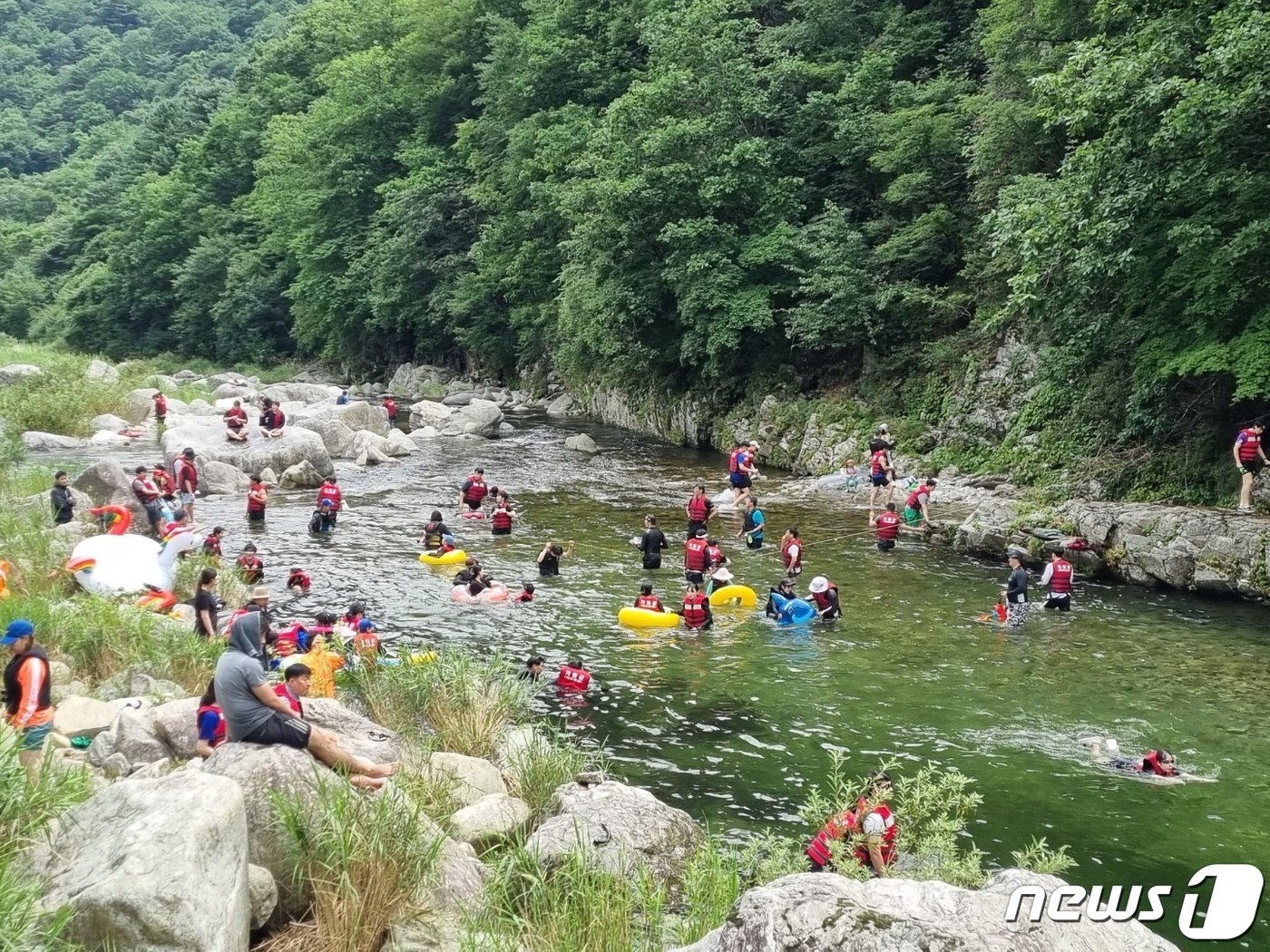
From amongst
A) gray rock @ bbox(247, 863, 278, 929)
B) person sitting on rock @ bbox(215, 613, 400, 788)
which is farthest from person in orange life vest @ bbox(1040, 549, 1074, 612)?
gray rock @ bbox(247, 863, 278, 929)

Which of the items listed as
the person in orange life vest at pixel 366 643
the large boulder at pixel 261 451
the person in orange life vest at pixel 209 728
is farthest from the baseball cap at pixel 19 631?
the large boulder at pixel 261 451

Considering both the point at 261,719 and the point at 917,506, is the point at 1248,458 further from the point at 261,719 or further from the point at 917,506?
the point at 261,719

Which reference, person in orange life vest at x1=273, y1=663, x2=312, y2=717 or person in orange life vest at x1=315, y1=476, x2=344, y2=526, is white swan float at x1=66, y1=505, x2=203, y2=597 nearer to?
person in orange life vest at x1=315, y1=476, x2=344, y2=526

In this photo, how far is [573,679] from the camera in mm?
12523

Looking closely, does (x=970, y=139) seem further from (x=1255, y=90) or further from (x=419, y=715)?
(x=419, y=715)

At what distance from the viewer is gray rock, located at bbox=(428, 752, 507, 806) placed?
28.1ft

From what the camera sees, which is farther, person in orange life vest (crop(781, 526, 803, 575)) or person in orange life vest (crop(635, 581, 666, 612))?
person in orange life vest (crop(781, 526, 803, 575))

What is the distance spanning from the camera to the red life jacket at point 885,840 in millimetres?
7648

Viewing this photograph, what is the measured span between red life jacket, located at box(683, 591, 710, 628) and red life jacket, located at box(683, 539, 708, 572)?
5.47 feet

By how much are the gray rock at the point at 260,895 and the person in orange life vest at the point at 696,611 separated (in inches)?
385

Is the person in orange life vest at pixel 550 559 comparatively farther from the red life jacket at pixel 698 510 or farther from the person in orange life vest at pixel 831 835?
the person in orange life vest at pixel 831 835

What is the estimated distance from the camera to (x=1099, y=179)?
17484mm

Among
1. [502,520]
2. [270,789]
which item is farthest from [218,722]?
[502,520]

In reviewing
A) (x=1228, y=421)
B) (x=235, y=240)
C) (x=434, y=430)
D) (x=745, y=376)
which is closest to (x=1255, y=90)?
(x=1228, y=421)
